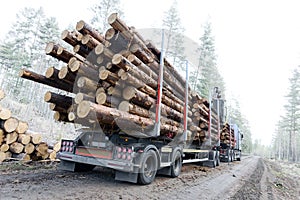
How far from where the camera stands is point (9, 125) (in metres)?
7.06

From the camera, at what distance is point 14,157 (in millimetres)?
7309

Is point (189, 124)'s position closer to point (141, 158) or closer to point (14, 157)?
point (141, 158)

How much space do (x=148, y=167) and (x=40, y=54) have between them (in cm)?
3143

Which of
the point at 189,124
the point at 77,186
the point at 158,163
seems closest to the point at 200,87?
the point at 189,124

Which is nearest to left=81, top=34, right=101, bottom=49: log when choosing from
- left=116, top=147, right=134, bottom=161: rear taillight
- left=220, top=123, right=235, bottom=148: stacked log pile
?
left=116, top=147, right=134, bottom=161: rear taillight

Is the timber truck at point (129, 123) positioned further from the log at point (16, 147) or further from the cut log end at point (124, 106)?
the log at point (16, 147)

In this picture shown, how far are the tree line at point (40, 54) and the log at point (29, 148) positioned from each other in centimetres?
1569

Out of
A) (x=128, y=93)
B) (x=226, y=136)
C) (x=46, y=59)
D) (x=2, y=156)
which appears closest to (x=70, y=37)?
(x=128, y=93)

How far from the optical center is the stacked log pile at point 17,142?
6996mm

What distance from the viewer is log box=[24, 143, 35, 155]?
292 inches

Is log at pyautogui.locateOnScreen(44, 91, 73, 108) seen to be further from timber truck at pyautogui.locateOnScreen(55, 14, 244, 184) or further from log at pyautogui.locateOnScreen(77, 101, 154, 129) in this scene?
log at pyautogui.locateOnScreen(77, 101, 154, 129)

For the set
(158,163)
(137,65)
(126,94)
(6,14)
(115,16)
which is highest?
(6,14)

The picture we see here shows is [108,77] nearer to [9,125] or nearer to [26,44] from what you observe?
[9,125]

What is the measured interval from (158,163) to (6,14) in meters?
39.8
